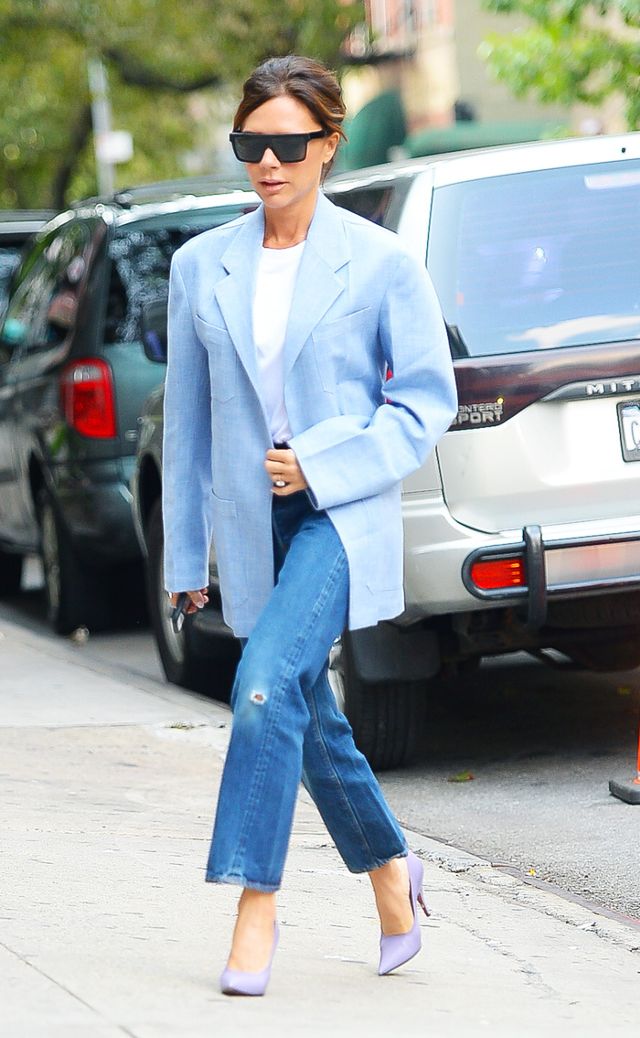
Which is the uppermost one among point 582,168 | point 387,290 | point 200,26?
point 200,26

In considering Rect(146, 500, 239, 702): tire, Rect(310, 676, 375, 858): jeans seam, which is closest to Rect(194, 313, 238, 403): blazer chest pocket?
Rect(310, 676, 375, 858): jeans seam

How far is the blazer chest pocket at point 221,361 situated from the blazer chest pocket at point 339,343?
16 cm

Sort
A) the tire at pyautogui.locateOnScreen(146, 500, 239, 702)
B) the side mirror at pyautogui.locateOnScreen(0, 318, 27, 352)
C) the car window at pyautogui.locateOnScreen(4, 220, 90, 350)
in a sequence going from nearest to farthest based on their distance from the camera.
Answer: the tire at pyautogui.locateOnScreen(146, 500, 239, 702)
the car window at pyautogui.locateOnScreen(4, 220, 90, 350)
the side mirror at pyautogui.locateOnScreen(0, 318, 27, 352)

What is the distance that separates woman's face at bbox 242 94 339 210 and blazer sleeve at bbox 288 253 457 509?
9.4 inches

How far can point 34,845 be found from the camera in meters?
5.18

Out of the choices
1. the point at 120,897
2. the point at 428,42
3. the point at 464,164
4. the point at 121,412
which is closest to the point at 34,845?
the point at 120,897

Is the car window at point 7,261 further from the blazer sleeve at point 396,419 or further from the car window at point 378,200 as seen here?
the blazer sleeve at point 396,419

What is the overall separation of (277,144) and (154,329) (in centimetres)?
365

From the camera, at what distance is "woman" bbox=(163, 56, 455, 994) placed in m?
3.66

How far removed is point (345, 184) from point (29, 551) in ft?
13.7

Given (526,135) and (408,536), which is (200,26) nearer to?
(526,135)

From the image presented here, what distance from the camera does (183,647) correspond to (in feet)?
26.2

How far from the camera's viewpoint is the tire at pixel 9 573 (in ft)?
39.4

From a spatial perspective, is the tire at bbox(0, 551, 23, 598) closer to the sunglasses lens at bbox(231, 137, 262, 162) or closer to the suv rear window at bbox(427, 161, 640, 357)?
the suv rear window at bbox(427, 161, 640, 357)
